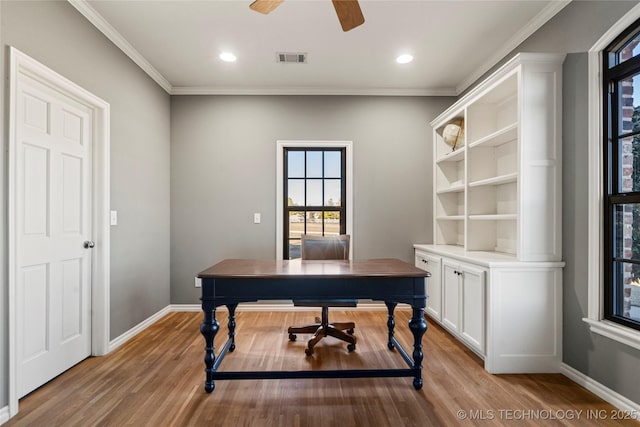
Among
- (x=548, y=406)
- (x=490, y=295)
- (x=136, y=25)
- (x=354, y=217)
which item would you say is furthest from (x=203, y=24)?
(x=548, y=406)

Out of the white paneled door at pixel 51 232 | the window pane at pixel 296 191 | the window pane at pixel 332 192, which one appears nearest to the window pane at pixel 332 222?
the window pane at pixel 332 192

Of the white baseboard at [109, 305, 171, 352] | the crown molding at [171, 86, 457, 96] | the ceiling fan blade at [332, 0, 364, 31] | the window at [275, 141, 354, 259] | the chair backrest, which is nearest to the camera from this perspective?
the ceiling fan blade at [332, 0, 364, 31]

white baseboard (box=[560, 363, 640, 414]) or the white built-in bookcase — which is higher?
the white built-in bookcase

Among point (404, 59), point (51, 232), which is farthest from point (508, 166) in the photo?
point (51, 232)

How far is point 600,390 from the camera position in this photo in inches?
76.1

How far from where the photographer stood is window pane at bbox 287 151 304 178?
12.7 ft

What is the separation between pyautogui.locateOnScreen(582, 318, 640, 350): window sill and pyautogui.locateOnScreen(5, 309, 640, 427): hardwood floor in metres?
0.42

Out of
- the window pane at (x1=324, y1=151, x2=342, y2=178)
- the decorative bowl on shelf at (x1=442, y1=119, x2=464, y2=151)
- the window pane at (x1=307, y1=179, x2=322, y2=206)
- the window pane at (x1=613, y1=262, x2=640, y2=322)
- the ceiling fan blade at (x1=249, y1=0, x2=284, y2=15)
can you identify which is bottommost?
the window pane at (x1=613, y1=262, x2=640, y2=322)

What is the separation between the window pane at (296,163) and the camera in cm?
388

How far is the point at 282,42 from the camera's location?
280 centimetres

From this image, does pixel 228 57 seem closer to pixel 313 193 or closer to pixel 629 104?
pixel 313 193

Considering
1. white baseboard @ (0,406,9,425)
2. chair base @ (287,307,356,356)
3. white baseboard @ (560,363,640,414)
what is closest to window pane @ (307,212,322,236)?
chair base @ (287,307,356,356)

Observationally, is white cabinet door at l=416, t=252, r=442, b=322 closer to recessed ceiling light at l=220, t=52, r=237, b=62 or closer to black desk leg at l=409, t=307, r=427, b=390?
black desk leg at l=409, t=307, r=427, b=390

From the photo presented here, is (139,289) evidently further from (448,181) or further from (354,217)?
(448,181)
